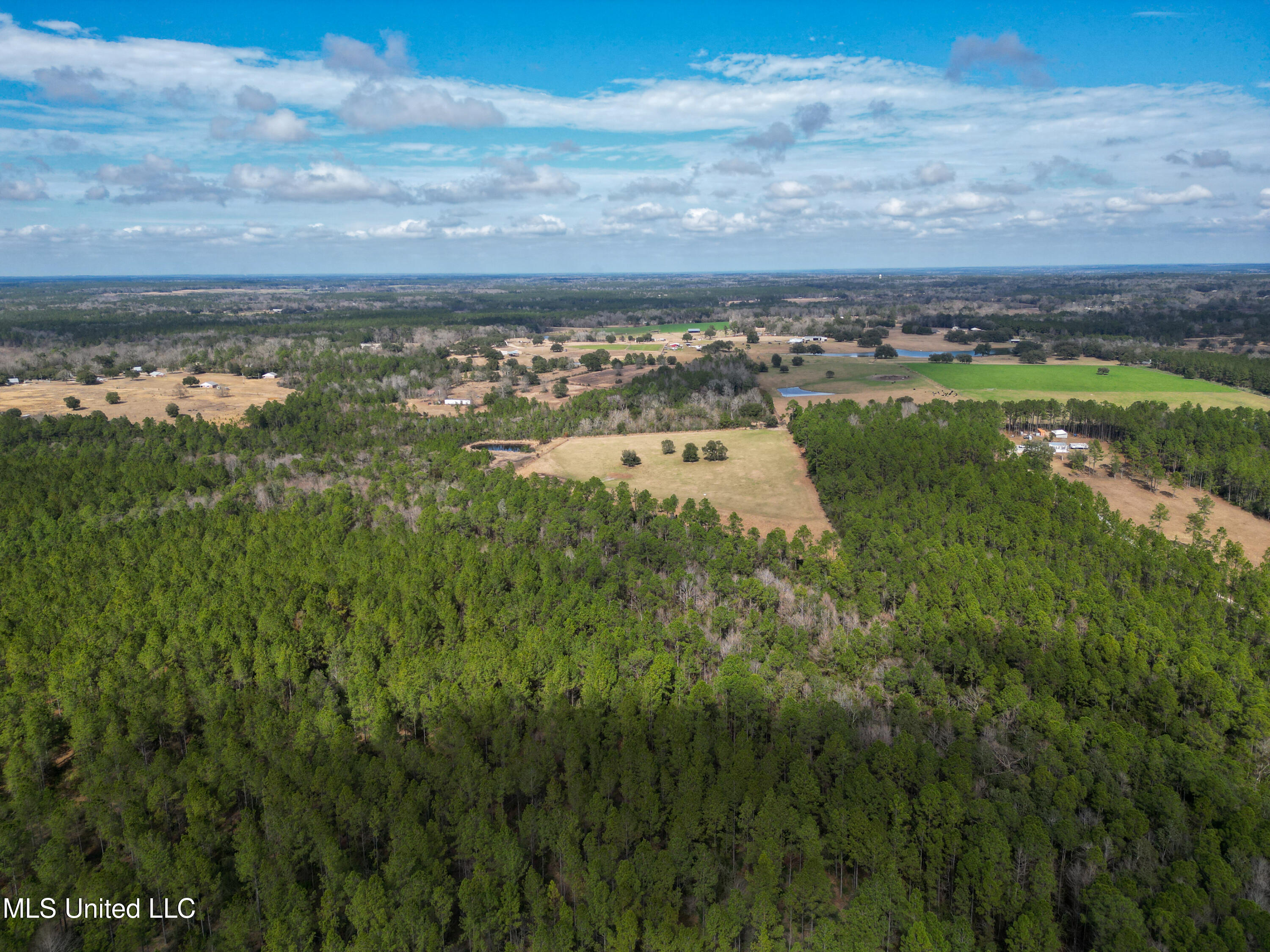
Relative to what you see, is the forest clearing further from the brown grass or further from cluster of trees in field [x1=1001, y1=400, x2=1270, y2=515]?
cluster of trees in field [x1=1001, y1=400, x2=1270, y2=515]

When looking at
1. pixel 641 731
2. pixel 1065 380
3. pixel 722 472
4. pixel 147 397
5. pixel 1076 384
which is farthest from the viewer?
pixel 1065 380

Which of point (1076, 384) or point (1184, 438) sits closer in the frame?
point (1184, 438)

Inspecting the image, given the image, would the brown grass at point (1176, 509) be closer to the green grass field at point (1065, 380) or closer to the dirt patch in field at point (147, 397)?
the green grass field at point (1065, 380)

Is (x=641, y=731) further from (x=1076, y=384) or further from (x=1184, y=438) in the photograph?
(x=1076, y=384)

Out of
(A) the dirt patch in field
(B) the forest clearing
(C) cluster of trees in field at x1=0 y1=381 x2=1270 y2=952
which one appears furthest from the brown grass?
(A) the dirt patch in field

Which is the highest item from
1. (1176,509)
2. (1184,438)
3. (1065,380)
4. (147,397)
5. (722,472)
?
(1065,380)

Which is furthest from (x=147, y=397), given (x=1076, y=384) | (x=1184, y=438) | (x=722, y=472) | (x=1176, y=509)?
(x=1076, y=384)
